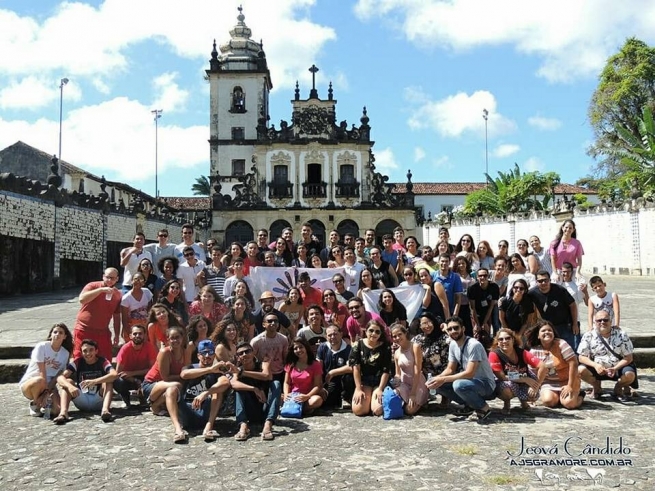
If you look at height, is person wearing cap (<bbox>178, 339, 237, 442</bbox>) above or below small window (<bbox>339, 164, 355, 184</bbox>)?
below

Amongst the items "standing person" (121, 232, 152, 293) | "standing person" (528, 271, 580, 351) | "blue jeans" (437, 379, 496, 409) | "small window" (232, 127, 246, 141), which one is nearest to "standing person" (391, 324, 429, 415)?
"blue jeans" (437, 379, 496, 409)

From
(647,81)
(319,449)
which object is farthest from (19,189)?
(647,81)

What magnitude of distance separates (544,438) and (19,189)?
15.3m

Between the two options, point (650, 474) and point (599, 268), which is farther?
point (599, 268)

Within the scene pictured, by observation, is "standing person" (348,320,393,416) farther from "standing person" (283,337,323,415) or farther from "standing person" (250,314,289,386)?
"standing person" (250,314,289,386)

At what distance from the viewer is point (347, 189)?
3734 centimetres

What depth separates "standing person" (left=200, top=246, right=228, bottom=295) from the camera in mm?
7552

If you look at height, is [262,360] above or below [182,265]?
below

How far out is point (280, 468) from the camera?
420 cm

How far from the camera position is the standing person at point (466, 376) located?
5426 mm

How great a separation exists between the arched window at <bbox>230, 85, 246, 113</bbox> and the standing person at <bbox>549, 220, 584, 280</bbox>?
36480 mm

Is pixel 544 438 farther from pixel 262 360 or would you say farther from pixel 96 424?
pixel 96 424

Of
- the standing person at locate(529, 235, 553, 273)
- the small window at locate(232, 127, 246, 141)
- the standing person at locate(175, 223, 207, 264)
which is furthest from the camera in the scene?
the small window at locate(232, 127, 246, 141)

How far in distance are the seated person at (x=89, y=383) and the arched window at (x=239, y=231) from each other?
3082 centimetres
